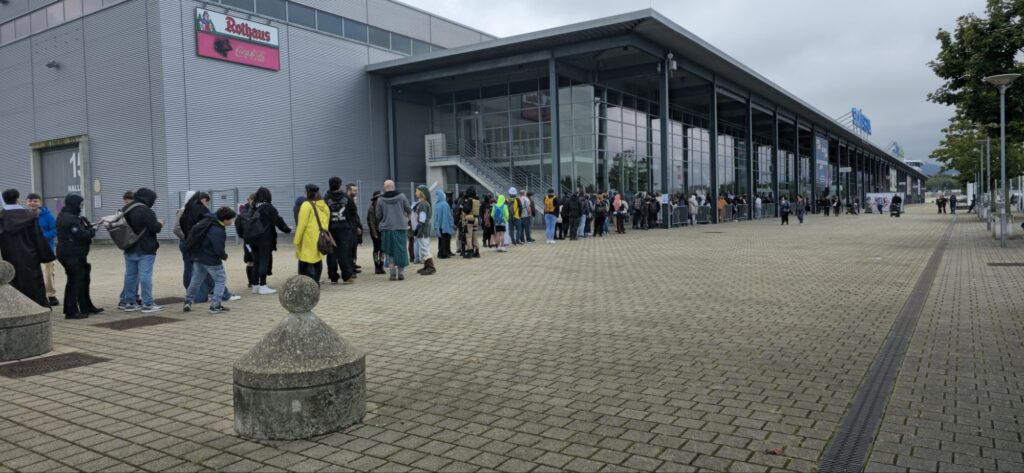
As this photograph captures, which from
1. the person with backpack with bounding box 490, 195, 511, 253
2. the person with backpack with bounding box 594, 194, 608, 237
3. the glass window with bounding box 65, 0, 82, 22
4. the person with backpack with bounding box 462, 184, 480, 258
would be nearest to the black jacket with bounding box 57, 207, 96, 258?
the person with backpack with bounding box 462, 184, 480, 258

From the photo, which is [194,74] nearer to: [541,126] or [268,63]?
[268,63]

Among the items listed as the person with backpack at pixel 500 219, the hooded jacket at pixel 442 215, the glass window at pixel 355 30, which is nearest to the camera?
the hooded jacket at pixel 442 215

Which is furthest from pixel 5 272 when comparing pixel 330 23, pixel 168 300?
pixel 330 23

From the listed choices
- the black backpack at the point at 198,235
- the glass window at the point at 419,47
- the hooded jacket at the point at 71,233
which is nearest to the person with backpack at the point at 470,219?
the black backpack at the point at 198,235

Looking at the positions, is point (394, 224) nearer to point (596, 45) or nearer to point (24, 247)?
point (24, 247)

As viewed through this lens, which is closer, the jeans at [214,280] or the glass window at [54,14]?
the jeans at [214,280]

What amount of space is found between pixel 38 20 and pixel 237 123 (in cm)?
1081

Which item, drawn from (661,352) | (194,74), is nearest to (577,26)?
(194,74)

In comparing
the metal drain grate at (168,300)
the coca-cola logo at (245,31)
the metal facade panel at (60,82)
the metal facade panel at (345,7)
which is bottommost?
the metal drain grate at (168,300)

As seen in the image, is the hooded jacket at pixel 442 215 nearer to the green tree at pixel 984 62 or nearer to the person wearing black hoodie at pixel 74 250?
the person wearing black hoodie at pixel 74 250

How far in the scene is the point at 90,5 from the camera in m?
27.6

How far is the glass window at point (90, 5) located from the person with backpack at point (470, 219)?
20.0 metres

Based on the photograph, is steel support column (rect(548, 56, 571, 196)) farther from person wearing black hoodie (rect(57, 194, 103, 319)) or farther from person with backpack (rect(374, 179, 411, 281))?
person wearing black hoodie (rect(57, 194, 103, 319))

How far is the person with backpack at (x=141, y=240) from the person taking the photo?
8.60 meters
